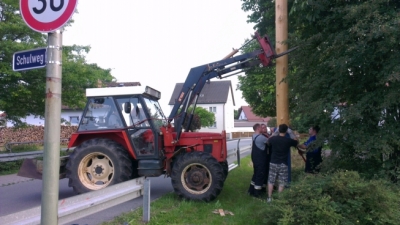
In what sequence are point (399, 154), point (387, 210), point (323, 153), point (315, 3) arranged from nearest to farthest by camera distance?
point (387, 210)
point (399, 154)
point (315, 3)
point (323, 153)

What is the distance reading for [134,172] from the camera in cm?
1013

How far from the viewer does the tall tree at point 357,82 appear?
22.0 feet

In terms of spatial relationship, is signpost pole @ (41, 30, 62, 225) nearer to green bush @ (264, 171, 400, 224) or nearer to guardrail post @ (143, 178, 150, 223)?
green bush @ (264, 171, 400, 224)

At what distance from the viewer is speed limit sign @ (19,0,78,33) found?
Result: 398 centimetres

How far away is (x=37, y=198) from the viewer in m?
10.5

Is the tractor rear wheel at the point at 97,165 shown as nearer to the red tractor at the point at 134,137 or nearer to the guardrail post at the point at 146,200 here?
the red tractor at the point at 134,137

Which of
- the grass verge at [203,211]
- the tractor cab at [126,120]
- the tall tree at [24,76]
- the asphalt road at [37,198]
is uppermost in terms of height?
the tall tree at [24,76]

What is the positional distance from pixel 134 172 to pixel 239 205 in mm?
2825

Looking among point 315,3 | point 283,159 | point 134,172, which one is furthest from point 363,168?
point 134,172

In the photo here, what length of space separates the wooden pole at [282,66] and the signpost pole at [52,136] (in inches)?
221

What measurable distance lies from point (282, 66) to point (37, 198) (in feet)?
21.0

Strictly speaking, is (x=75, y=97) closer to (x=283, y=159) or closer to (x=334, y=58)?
(x=283, y=159)

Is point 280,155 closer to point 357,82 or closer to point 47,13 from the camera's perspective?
point 357,82

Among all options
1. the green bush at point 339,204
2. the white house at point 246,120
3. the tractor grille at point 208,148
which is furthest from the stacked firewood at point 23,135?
the white house at point 246,120
